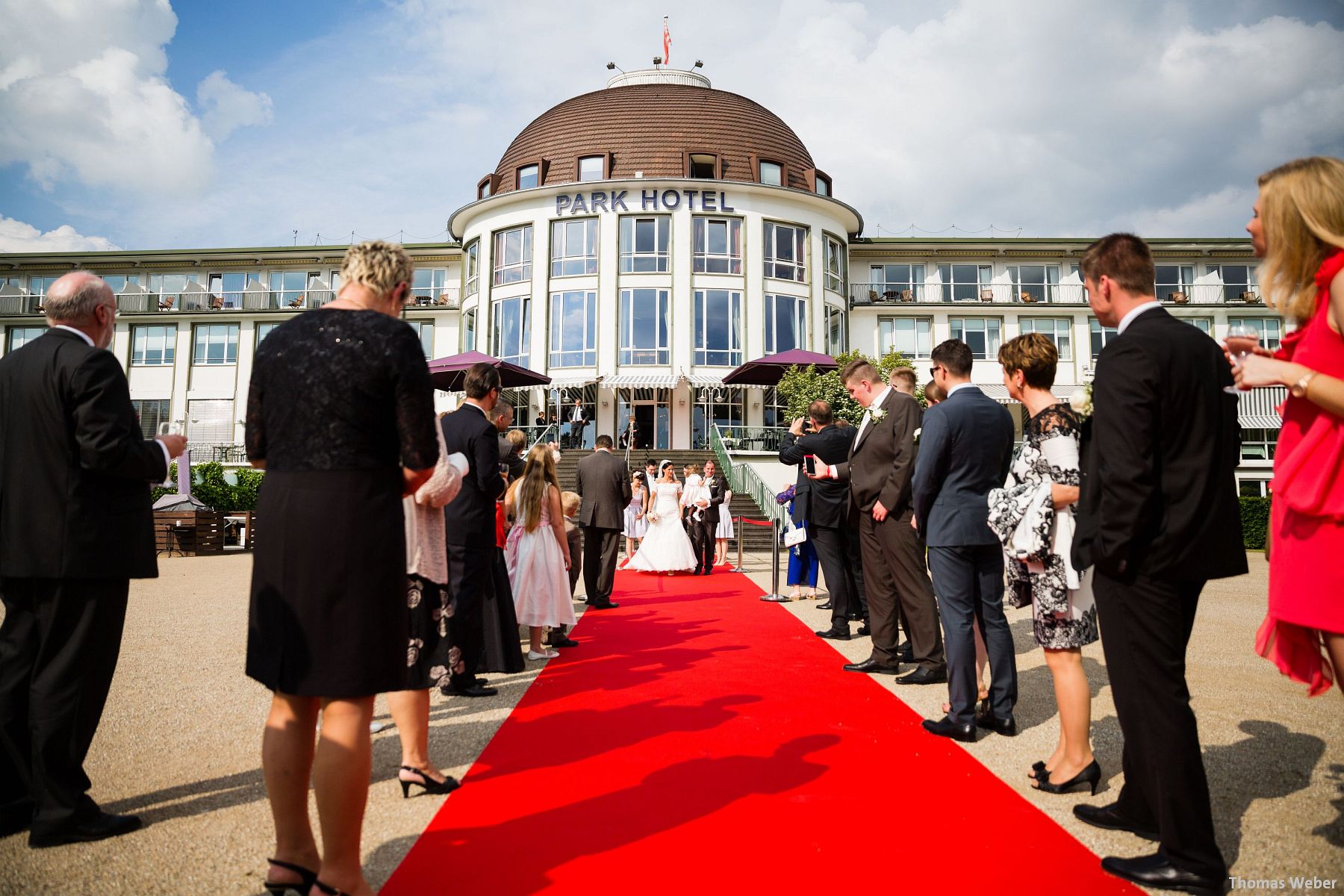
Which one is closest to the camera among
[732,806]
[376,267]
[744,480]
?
[376,267]

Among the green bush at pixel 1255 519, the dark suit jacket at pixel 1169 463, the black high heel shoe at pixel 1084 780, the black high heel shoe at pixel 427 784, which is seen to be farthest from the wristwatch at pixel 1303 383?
the green bush at pixel 1255 519

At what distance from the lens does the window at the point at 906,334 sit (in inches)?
1446

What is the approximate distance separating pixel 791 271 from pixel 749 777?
3040 cm

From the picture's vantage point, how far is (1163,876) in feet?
8.80

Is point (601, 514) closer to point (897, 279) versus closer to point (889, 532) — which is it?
point (889, 532)

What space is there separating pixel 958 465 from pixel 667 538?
32.7 feet

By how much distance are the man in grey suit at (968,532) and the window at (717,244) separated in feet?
90.1

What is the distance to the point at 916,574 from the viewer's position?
5852 mm

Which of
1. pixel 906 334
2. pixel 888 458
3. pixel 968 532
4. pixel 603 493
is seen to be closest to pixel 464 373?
pixel 603 493

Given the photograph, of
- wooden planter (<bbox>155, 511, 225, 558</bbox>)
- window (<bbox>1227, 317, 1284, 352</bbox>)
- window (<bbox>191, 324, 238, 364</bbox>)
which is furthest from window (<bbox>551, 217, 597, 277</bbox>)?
window (<bbox>1227, 317, 1284, 352</bbox>)

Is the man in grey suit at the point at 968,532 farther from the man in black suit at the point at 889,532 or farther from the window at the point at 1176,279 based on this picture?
the window at the point at 1176,279

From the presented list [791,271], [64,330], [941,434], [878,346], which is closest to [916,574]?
[941,434]

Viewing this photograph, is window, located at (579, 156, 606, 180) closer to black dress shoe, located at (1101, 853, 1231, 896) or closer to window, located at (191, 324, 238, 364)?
window, located at (191, 324, 238, 364)

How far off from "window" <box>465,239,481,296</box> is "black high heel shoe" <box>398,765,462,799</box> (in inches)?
1258
